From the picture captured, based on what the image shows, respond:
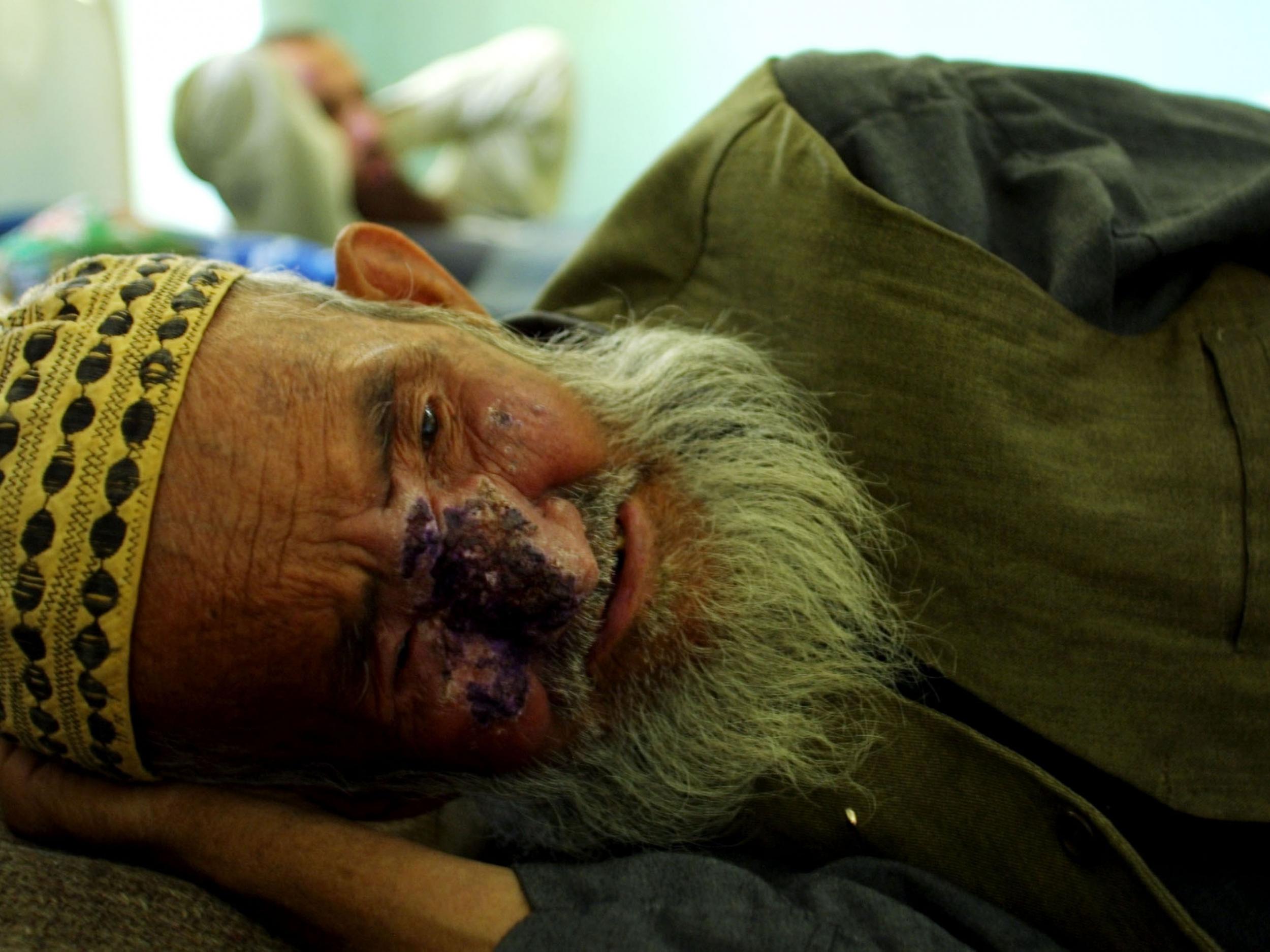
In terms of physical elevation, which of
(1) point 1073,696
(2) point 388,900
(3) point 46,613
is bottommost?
(2) point 388,900

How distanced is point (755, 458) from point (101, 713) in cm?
65

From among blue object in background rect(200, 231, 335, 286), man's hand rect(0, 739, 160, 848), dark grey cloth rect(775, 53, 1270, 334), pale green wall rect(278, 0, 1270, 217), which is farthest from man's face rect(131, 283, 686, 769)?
pale green wall rect(278, 0, 1270, 217)

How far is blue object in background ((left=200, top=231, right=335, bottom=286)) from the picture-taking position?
7.42ft

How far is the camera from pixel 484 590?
2.77 feet

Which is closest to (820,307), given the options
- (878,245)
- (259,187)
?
(878,245)

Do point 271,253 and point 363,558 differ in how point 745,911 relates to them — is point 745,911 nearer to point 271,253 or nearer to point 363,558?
point 363,558

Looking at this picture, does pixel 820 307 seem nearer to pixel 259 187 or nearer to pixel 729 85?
pixel 259 187

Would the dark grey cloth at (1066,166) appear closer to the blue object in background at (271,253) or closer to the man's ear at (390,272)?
the man's ear at (390,272)

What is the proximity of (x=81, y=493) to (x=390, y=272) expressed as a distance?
1.46 ft

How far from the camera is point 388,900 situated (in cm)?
85

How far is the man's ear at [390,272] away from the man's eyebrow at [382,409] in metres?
0.22

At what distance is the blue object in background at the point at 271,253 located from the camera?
226cm

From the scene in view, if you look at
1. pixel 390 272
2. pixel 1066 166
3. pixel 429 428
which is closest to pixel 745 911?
pixel 429 428

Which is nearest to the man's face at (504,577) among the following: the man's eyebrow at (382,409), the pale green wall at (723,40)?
the man's eyebrow at (382,409)
